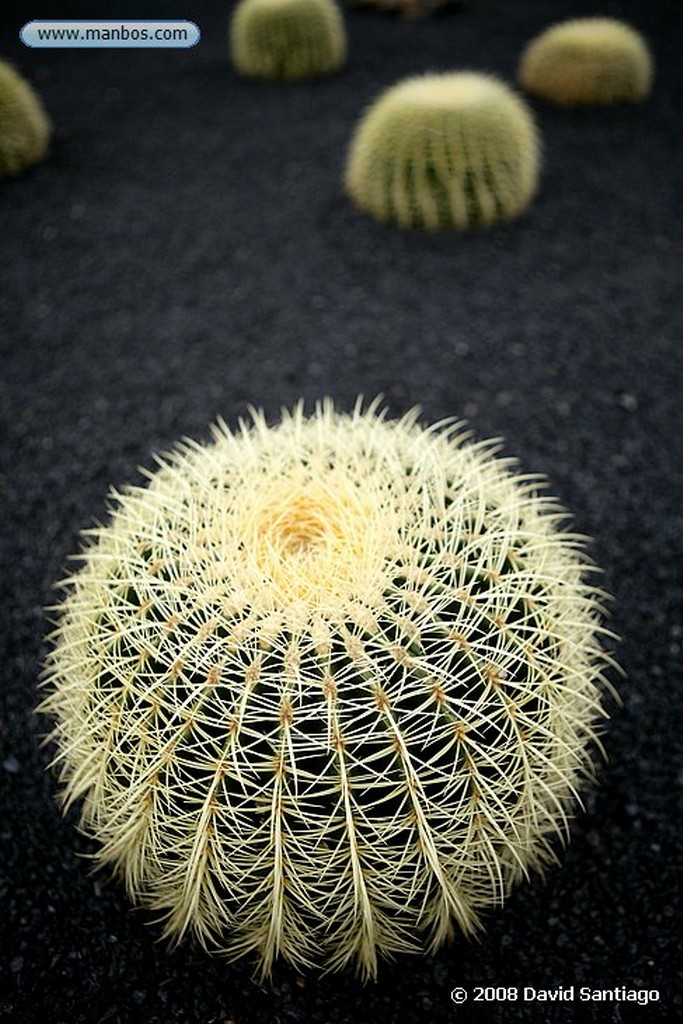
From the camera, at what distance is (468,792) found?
1659 mm

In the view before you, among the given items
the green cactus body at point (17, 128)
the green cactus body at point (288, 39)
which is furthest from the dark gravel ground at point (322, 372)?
the green cactus body at point (288, 39)

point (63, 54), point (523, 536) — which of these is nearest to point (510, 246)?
point (523, 536)

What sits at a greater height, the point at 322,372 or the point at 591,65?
the point at 591,65

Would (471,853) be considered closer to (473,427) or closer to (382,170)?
(473,427)

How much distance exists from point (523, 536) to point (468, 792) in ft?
2.01

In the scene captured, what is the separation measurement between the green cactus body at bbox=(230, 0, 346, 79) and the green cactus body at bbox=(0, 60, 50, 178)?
2.43 meters

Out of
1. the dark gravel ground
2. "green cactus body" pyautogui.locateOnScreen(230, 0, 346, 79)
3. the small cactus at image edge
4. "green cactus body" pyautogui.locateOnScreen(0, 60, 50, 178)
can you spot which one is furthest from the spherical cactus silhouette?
"green cactus body" pyautogui.locateOnScreen(230, 0, 346, 79)

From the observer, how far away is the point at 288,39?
25.0 feet

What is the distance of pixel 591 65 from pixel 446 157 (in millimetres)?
2888

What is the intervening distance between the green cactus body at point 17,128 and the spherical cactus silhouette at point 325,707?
5.22 metres

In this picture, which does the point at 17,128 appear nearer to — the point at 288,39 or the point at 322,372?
the point at 288,39

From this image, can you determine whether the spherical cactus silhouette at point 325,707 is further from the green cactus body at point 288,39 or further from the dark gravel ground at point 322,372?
the green cactus body at point 288,39

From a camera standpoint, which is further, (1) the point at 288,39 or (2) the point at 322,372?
(1) the point at 288,39

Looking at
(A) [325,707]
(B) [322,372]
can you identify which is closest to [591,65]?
(B) [322,372]
